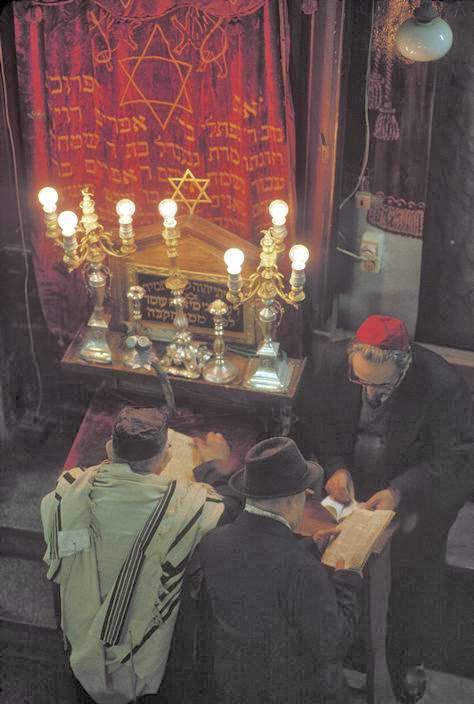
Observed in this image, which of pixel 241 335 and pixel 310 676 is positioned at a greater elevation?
pixel 241 335

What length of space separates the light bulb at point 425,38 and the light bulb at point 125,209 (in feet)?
6.08

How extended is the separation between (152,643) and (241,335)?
219 centimetres

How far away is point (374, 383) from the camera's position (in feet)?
17.4

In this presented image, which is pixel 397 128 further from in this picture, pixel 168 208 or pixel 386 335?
pixel 168 208

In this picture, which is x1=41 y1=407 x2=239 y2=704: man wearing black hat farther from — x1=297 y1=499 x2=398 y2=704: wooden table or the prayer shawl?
x1=297 y1=499 x2=398 y2=704: wooden table

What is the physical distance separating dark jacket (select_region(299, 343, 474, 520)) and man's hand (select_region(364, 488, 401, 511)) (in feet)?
0.14

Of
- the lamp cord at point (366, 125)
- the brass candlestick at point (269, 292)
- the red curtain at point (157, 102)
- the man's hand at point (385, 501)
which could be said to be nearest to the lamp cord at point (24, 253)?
the red curtain at point (157, 102)

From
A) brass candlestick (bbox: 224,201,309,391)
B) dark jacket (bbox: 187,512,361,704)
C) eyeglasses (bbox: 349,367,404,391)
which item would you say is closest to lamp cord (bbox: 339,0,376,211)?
brass candlestick (bbox: 224,201,309,391)

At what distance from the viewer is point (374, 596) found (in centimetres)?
507

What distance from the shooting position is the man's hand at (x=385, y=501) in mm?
5430

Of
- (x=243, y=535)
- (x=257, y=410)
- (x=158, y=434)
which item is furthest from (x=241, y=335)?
(x=243, y=535)

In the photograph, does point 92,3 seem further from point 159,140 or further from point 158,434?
point 158,434

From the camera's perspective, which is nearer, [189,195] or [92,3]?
[92,3]

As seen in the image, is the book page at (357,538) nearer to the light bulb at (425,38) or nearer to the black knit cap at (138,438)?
the black knit cap at (138,438)
